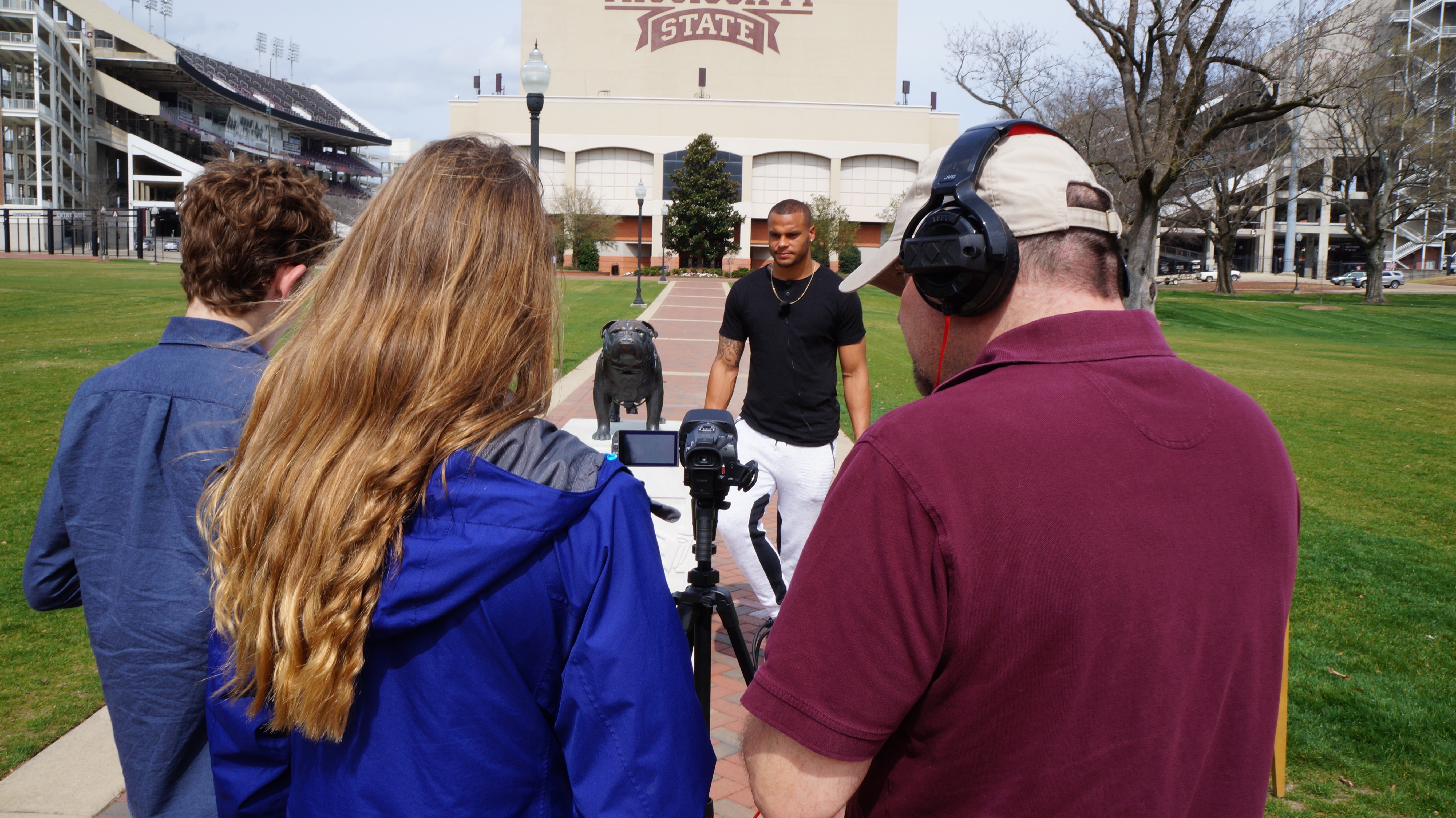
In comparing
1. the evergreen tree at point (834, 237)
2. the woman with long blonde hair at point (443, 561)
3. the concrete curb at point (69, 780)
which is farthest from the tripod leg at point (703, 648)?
the evergreen tree at point (834, 237)

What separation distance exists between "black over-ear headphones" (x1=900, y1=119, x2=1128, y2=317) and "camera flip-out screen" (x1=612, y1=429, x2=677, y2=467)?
786 mm

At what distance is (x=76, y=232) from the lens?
5838 centimetres

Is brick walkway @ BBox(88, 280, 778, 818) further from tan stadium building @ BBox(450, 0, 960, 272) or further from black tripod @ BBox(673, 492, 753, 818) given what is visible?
tan stadium building @ BBox(450, 0, 960, 272)

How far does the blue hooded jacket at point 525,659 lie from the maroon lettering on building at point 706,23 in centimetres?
8465

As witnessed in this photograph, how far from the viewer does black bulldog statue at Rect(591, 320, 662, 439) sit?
6078 mm

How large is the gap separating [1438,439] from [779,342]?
444 inches

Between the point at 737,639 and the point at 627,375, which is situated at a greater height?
the point at 627,375

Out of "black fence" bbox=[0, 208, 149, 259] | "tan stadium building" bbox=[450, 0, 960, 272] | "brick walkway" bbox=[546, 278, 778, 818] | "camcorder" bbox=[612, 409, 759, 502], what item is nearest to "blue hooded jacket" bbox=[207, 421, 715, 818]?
"brick walkway" bbox=[546, 278, 778, 818]

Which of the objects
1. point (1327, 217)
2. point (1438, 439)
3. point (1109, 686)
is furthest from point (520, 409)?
point (1327, 217)

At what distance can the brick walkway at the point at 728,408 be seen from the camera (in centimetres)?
373

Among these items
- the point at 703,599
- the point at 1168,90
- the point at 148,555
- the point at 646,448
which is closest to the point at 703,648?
the point at 703,599

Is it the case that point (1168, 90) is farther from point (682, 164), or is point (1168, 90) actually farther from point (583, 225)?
point (682, 164)

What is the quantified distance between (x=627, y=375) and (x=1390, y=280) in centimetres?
6963

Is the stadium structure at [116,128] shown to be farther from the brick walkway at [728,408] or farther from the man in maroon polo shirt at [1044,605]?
the man in maroon polo shirt at [1044,605]
